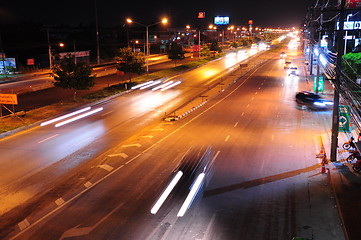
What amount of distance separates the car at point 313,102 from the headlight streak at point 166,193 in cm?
2045

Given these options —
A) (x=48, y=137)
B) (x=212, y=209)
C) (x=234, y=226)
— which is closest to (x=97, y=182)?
(x=212, y=209)

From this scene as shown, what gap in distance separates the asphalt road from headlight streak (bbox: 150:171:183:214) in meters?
0.23

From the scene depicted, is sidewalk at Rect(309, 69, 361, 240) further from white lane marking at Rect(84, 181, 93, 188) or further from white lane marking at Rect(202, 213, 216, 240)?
white lane marking at Rect(84, 181, 93, 188)

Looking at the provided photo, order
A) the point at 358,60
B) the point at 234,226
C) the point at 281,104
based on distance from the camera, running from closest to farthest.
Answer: the point at 234,226, the point at 281,104, the point at 358,60

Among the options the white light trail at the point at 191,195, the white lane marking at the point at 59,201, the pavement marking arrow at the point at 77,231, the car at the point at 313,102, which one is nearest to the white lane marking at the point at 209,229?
the white light trail at the point at 191,195

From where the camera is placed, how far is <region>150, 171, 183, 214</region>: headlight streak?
13.7 m

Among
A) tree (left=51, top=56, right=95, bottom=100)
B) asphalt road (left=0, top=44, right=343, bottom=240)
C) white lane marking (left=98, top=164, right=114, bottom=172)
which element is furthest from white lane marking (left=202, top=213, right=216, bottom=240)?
tree (left=51, top=56, right=95, bottom=100)

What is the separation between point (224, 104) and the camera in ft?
118

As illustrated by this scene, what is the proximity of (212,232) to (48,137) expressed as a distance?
15.8 meters

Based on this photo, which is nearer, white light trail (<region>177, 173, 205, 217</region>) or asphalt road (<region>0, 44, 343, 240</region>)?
asphalt road (<region>0, 44, 343, 240</region>)

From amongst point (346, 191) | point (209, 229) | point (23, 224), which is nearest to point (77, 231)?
point (23, 224)

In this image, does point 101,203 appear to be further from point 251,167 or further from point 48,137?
point 48,137

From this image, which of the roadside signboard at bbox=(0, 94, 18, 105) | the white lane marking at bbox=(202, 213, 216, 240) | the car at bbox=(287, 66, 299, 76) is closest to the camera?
the white lane marking at bbox=(202, 213, 216, 240)

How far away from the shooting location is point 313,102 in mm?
33500
